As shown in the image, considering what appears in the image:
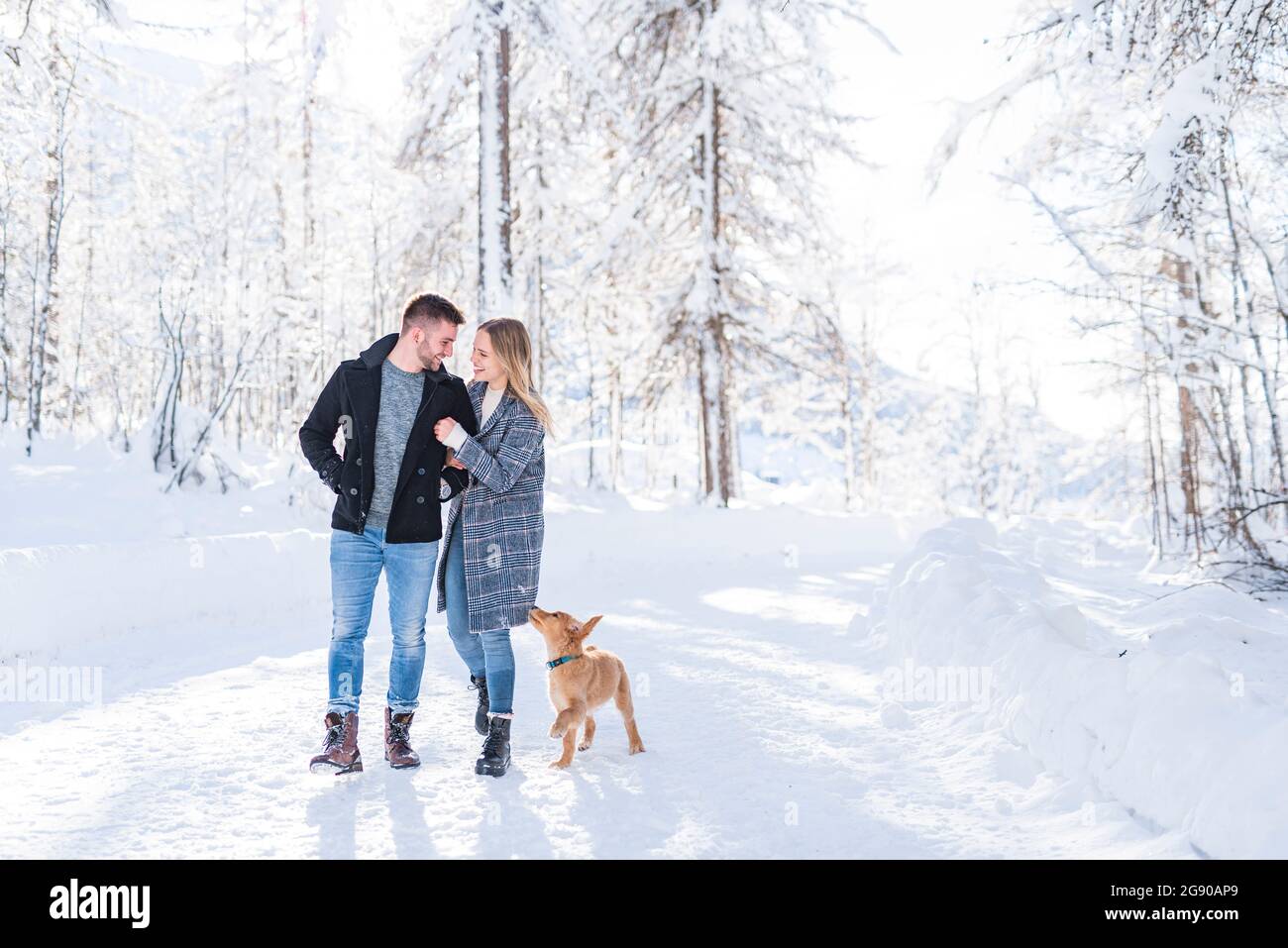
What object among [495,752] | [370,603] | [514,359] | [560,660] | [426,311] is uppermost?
[426,311]

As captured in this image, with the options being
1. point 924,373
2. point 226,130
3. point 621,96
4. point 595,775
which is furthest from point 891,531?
point 226,130

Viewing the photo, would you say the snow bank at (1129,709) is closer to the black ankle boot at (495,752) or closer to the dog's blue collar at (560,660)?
the dog's blue collar at (560,660)

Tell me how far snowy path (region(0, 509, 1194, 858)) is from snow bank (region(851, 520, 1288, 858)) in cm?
14

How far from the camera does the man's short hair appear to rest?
3.95m

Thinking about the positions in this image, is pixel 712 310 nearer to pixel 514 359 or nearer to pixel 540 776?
pixel 514 359

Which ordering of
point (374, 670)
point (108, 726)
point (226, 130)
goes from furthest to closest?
point (226, 130), point (374, 670), point (108, 726)

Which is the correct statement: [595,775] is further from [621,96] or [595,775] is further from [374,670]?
[621,96]

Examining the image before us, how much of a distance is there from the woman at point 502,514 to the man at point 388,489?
0.17 m

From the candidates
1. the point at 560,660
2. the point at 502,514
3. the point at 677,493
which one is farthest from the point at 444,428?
the point at 677,493

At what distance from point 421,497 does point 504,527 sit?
0.43 m

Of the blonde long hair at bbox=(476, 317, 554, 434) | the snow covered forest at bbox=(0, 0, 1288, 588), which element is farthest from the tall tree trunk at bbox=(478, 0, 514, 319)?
the blonde long hair at bbox=(476, 317, 554, 434)

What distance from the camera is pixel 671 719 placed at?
481 cm
